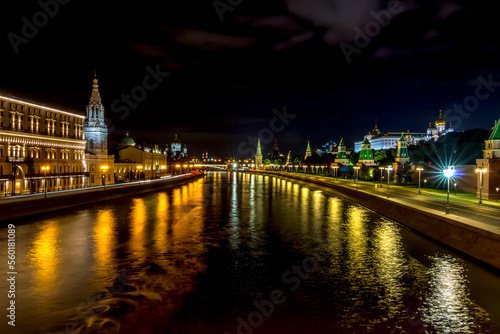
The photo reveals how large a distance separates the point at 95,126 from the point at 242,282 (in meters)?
63.8

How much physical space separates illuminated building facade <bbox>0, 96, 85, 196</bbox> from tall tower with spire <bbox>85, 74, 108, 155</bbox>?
645 cm

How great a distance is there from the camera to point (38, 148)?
49.7 m

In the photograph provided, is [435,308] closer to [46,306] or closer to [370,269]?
[370,269]

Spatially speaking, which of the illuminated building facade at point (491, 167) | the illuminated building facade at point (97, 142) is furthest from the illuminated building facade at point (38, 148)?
the illuminated building facade at point (491, 167)

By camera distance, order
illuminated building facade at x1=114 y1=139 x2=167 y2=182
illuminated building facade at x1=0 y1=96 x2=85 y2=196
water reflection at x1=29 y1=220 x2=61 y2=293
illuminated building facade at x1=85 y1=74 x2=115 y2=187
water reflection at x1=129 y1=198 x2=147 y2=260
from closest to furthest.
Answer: water reflection at x1=29 y1=220 x2=61 y2=293, water reflection at x1=129 y1=198 x2=147 y2=260, illuminated building facade at x1=0 y1=96 x2=85 y2=196, illuminated building facade at x1=85 y1=74 x2=115 y2=187, illuminated building facade at x1=114 y1=139 x2=167 y2=182

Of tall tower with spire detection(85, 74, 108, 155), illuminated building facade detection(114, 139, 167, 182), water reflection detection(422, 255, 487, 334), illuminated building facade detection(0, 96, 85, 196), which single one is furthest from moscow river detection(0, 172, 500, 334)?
illuminated building facade detection(114, 139, 167, 182)

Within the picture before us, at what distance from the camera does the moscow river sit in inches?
427

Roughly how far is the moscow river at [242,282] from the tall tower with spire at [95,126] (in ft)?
149

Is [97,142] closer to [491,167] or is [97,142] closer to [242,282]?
[491,167]

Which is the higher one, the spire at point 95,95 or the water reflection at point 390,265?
the spire at point 95,95

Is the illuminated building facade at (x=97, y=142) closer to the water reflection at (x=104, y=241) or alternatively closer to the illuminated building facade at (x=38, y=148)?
the illuminated building facade at (x=38, y=148)

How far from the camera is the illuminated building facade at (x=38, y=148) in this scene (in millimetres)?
43062

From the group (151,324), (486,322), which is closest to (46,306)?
(151,324)

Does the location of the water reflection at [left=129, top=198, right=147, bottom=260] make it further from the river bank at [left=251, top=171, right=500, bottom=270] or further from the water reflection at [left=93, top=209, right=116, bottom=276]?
the river bank at [left=251, top=171, right=500, bottom=270]
